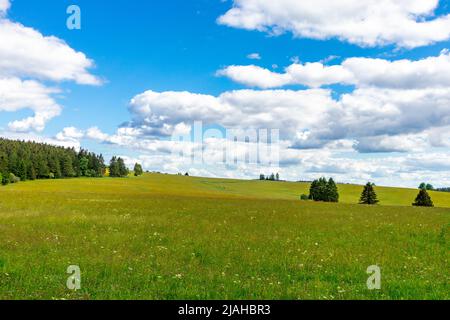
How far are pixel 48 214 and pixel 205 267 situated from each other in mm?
21395

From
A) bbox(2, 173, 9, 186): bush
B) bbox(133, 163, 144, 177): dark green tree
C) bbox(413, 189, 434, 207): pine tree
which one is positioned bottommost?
bbox(413, 189, 434, 207): pine tree

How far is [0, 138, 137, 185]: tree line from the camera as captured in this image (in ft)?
461

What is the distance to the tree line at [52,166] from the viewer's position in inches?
5531

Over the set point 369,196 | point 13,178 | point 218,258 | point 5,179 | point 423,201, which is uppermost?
point 13,178

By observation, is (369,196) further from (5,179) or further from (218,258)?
(218,258)

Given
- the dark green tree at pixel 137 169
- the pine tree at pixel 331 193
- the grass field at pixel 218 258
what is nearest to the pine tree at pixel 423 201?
the pine tree at pixel 331 193

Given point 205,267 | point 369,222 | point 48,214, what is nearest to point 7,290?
point 205,267

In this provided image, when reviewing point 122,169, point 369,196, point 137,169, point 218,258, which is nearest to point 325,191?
point 369,196

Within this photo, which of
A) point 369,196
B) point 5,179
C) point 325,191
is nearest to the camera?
point 369,196

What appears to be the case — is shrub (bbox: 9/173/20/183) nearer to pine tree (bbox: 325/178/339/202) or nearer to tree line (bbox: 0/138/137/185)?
tree line (bbox: 0/138/137/185)

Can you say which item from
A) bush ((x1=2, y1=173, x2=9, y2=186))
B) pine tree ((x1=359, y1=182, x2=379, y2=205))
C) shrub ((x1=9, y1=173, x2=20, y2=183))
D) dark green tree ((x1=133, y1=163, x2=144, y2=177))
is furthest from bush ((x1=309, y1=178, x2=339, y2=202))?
dark green tree ((x1=133, y1=163, x2=144, y2=177))

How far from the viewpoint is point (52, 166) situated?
153 meters

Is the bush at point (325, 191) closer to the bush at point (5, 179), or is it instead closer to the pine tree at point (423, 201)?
the pine tree at point (423, 201)
